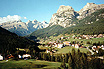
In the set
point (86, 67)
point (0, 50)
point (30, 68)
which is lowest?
point (86, 67)

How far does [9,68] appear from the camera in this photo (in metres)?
56.5

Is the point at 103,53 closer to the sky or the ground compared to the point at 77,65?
closer to the sky

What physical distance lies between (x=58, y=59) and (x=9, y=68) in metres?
55.3

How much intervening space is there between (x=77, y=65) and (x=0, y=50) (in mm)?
85411

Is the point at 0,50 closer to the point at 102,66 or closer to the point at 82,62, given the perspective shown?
the point at 82,62

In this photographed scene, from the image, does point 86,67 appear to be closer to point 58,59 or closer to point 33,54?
point 58,59

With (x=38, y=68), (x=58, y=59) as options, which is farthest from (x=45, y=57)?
(x=38, y=68)

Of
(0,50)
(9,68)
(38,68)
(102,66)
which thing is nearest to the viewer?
(9,68)

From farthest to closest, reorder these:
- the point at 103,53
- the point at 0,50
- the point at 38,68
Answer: the point at 103,53 → the point at 0,50 → the point at 38,68

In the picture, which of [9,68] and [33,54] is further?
[33,54]

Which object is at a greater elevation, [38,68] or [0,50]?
[0,50]

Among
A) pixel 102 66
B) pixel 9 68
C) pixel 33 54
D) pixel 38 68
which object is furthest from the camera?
pixel 33 54

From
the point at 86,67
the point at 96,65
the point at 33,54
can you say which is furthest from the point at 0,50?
the point at 96,65

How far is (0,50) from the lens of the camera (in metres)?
96.9
